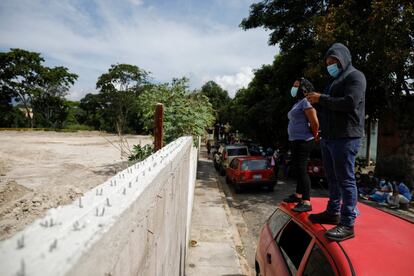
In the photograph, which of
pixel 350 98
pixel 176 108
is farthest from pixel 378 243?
pixel 176 108

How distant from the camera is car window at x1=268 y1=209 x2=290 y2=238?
379 centimetres

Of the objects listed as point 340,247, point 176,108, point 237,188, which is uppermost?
point 176,108

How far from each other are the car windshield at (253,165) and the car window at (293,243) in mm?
9812

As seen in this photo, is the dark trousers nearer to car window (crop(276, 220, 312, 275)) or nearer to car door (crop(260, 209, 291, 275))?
car window (crop(276, 220, 312, 275))

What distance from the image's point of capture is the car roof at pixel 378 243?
2.18 m

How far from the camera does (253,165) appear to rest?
13711 millimetres

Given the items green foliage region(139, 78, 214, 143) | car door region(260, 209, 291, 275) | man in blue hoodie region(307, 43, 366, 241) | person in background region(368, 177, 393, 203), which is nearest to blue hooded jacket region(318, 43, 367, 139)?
man in blue hoodie region(307, 43, 366, 241)

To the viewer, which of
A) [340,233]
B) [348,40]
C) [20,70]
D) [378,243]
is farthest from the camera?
[20,70]

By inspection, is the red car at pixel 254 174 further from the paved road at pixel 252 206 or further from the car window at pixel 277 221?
the car window at pixel 277 221

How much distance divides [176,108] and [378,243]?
7693 mm

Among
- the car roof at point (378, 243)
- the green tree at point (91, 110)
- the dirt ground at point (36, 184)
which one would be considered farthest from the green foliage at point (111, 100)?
the car roof at point (378, 243)

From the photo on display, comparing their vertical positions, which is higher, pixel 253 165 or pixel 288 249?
pixel 288 249

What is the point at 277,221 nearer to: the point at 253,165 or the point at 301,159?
the point at 301,159

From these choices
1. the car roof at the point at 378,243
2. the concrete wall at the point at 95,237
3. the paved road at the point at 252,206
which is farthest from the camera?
the paved road at the point at 252,206
